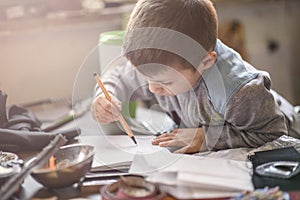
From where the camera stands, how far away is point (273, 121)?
95 centimetres

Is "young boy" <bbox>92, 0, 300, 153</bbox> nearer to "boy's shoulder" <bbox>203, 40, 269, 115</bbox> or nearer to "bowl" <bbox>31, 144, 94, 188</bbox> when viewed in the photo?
"boy's shoulder" <bbox>203, 40, 269, 115</bbox>

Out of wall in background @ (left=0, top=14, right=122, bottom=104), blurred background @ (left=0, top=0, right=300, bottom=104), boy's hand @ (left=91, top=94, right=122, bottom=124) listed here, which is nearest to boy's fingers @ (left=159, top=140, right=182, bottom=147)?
boy's hand @ (left=91, top=94, right=122, bottom=124)

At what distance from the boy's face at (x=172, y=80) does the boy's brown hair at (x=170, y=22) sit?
0.06 feet

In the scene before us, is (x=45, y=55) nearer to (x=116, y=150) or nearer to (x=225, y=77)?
(x=116, y=150)

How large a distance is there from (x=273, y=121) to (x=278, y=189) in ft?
0.68

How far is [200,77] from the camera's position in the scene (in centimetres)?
98

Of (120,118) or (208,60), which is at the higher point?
(208,60)

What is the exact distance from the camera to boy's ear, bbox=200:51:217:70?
3.12 feet

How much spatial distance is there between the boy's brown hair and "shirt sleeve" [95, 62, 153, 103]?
0.22 metres

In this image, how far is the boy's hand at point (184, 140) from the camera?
3.12 feet

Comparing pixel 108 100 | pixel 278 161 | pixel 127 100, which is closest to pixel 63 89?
pixel 127 100

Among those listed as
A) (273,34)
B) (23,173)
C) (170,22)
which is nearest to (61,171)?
(23,173)

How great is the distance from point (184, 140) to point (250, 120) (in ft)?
0.42

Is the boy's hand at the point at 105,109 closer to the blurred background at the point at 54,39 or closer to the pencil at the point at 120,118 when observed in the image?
the pencil at the point at 120,118
